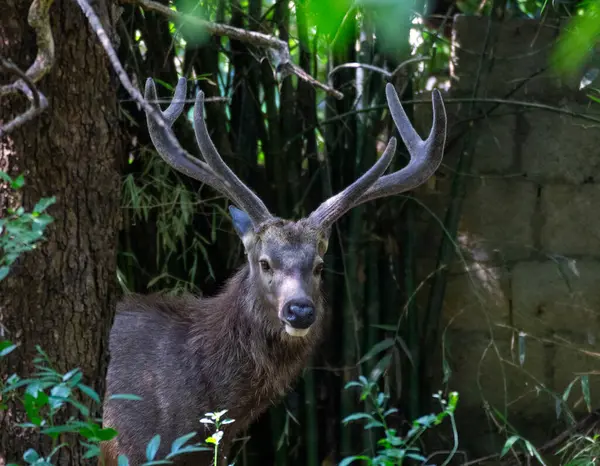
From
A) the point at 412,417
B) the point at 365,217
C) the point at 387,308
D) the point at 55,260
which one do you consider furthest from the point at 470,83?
the point at 55,260

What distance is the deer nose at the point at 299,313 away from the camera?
3430mm

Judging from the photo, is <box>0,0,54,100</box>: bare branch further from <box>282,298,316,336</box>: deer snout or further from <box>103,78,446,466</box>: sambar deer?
<box>282,298,316,336</box>: deer snout

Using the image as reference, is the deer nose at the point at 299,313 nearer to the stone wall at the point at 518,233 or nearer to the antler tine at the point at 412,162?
the antler tine at the point at 412,162

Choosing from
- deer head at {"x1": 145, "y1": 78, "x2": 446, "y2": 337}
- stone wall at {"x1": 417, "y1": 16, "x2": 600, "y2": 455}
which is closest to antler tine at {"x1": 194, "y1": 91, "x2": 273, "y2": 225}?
deer head at {"x1": 145, "y1": 78, "x2": 446, "y2": 337}

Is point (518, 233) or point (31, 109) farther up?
point (31, 109)

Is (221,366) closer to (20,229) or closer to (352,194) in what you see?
(352,194)

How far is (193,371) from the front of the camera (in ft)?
12.3

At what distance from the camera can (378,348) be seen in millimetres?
4488

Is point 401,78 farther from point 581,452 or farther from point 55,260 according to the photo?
point 55,260

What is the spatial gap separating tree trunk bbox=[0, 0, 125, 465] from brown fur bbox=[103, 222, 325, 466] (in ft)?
3.63

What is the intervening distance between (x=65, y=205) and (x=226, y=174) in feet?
3.90

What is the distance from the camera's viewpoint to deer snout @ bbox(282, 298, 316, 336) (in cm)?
343

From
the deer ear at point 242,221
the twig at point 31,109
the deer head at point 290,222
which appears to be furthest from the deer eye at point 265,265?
the twig at point 31,109

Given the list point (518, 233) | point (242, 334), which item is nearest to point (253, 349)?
point (242, 334)
